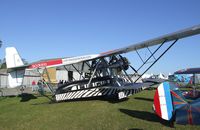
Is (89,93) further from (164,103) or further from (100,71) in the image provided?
(164,103)

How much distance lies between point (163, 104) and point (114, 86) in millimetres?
7251

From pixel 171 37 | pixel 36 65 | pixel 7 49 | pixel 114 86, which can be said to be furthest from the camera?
pixel 7 49

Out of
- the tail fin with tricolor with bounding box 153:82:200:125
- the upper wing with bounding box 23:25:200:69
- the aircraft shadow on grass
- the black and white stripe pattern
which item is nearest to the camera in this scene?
the tail fin with tricolor with bounding box 153:82:200:125

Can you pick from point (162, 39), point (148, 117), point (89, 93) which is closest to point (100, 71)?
point (89, 93)

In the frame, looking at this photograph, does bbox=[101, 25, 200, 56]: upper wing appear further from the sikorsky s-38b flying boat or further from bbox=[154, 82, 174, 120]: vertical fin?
bbox=[154, 82, 174, 120]: vertical fin

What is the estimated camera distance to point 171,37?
12547 millimetres

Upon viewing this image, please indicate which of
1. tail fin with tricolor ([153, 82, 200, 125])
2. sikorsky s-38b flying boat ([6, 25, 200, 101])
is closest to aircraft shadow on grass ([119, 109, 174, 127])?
tail fin with tricolor ([153, 82, 200, 125])

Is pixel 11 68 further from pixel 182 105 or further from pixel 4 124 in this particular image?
pixel 182 105

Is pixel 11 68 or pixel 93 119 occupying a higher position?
pixel 11 68

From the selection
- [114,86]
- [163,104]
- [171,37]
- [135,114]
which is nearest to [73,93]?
[114,86]

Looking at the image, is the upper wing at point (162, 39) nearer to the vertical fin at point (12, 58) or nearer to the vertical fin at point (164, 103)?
the vertical fin at point (164, 103)

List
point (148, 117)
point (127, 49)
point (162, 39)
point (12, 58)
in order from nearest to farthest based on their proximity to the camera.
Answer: point (148, 117), point (162, 39), point (127, 49), point (12, 58)

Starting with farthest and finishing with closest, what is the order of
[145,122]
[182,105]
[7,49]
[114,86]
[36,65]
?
[7,49] < [36,65] < [114,86] < [145,122] < [182,105]

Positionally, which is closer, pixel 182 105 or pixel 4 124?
pixel 182 105
